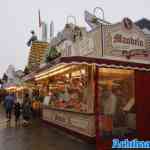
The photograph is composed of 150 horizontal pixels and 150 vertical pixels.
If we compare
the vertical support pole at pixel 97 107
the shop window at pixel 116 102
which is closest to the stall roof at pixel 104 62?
the vertical support pole at pixel 97 107

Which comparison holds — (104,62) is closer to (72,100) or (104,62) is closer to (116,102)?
(116,102)

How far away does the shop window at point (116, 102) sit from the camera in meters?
10.7

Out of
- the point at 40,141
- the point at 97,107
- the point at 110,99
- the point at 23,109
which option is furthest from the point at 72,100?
the point at 23,109

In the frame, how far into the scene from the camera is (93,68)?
36.4 feet

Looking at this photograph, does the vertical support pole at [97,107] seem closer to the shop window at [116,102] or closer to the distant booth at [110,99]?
the distant booth at [110,99]

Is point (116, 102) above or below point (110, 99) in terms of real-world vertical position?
below

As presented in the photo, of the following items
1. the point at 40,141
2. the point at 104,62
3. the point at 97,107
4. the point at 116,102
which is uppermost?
the point at 104,62

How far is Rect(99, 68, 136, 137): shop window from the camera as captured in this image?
10719 millimetres

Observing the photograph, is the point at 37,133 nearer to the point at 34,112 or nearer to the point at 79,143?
the point at 79,143

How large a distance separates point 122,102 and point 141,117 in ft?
2.95

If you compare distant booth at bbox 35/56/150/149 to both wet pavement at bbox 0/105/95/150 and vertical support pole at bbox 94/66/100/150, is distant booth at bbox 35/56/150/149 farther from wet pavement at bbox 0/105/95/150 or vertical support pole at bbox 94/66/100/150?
wet pavement at bbox 0/105/95/150

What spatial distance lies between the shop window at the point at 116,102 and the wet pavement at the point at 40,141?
1013 mm

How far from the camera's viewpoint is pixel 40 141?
11742mm

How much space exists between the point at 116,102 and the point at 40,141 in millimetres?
3300
